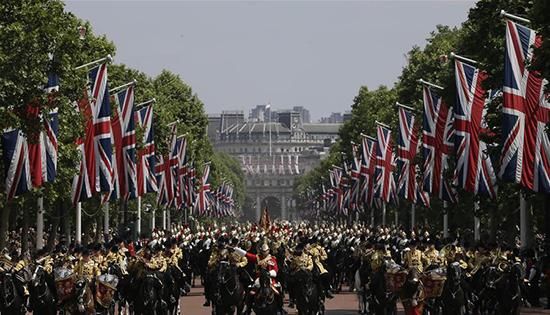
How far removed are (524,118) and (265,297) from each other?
7934 millimetres

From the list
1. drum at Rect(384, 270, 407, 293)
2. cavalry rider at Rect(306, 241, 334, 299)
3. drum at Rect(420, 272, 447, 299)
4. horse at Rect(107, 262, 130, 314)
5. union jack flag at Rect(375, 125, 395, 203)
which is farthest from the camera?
union jack flag at Rect(375, 125, 395, 203)

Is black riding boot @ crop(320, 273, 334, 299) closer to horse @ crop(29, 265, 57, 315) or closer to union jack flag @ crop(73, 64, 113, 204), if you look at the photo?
horse @ crop(29, 265, 57, 315)

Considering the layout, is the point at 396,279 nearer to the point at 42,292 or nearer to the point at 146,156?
the point at 42,292

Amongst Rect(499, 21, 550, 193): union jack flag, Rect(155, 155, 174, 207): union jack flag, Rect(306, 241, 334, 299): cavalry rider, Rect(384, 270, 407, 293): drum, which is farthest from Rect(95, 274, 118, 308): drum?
Rect(155, 155, 174, 207): union jack flag

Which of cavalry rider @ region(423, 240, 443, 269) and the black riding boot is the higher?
cavalry rider @ region(423, 240, 443, 269)

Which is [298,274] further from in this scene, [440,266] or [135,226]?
[135,226]

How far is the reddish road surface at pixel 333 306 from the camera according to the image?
1866 inches

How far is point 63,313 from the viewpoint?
1421 inches

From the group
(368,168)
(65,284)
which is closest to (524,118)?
(65,284)

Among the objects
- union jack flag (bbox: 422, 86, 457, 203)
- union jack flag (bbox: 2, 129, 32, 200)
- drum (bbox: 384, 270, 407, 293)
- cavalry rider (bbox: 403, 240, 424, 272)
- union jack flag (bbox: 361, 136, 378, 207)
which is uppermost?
union jack flag (bbox: 361, 136, 378, 207)

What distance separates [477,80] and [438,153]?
25.5 ft

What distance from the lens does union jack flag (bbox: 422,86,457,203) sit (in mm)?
57125

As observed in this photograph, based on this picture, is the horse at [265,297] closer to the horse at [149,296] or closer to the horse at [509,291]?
the horse at [149,296]

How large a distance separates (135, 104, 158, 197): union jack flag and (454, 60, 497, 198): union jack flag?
1925 centimetres
